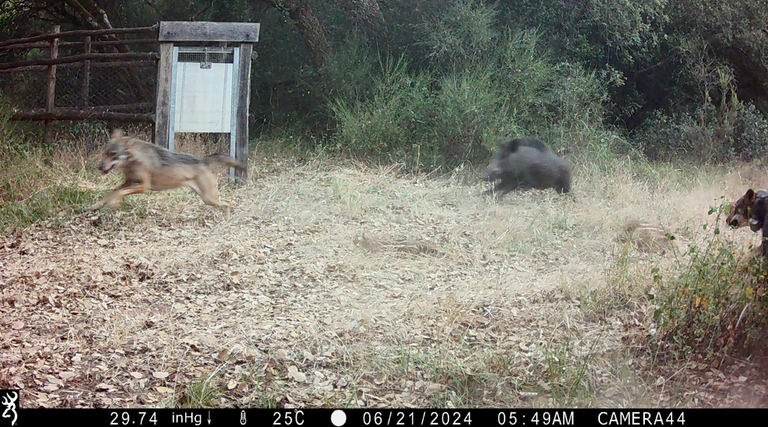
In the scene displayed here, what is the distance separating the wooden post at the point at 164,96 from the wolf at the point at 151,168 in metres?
1.62

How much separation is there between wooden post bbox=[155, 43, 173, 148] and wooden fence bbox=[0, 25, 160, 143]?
1.12 m

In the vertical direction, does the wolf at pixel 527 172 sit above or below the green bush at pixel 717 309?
above

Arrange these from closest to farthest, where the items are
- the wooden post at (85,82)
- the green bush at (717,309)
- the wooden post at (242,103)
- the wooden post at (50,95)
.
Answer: the green bush at (717,309), the wooden post at (242,103), the wooden post at (50,95), the wooden post at (85,82)

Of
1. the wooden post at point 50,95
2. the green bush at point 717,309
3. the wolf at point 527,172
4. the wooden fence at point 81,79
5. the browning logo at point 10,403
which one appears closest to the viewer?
the browning logo at point 10,403

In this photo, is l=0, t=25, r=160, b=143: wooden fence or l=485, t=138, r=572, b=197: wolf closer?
l=485, t=138, r=572, b=197: wolf

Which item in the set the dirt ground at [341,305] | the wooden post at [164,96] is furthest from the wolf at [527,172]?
the wooden post at [164,96]

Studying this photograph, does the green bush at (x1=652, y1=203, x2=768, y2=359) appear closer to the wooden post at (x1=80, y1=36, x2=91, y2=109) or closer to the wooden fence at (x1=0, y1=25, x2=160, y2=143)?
the wooden fence at (x1=0, y1=25, x2=160, y2=143)

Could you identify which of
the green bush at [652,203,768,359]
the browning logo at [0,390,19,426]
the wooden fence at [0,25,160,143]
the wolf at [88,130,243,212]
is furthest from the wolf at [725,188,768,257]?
the wooden fence at [0,25,160,143]
